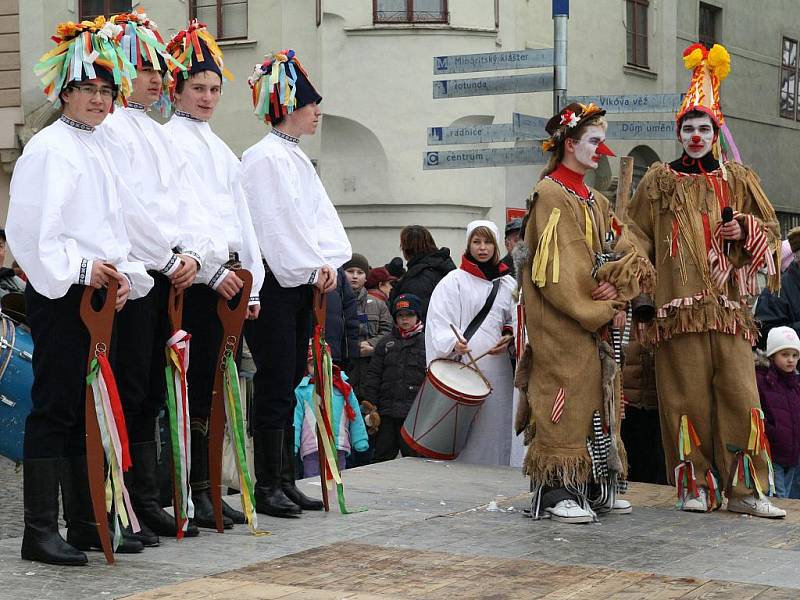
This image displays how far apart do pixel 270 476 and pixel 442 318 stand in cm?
254

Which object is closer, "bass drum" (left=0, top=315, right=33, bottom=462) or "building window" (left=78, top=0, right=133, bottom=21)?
"bass drum" (left=0, top=315, right=33, bottom=462)

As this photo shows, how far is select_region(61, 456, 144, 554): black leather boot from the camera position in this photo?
19.3ft

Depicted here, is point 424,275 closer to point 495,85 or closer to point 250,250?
point 495,85

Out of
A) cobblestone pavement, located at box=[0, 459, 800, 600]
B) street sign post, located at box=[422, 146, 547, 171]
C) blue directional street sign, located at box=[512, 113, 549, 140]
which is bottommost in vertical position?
cobblestone pavement, located at box=[0, 459, 800, 600]

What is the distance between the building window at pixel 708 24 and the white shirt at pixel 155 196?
71.4ft

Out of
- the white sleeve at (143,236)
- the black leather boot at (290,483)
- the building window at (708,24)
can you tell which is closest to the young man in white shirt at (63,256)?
the white sleeve at (143,236)

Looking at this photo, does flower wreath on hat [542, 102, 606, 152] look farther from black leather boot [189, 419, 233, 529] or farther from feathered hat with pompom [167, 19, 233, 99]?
black leather boot [189, 419, 233, 529]

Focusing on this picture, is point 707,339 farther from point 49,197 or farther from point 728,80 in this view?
point 728,80

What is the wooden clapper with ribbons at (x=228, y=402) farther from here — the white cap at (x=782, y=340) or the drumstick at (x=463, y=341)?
the white cap at (x=782, y=340)

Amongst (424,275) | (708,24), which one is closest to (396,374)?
(424,275)

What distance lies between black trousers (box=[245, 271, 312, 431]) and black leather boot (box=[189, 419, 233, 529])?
404 millimetres

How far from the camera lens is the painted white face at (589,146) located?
708 cm

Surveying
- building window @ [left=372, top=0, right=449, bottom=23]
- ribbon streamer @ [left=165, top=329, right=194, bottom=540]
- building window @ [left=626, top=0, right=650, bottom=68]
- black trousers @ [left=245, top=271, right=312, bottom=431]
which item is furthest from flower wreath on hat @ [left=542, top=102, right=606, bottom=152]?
building window @ [left=626, top=0, right=650, bottom=68]

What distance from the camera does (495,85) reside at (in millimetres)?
11148
